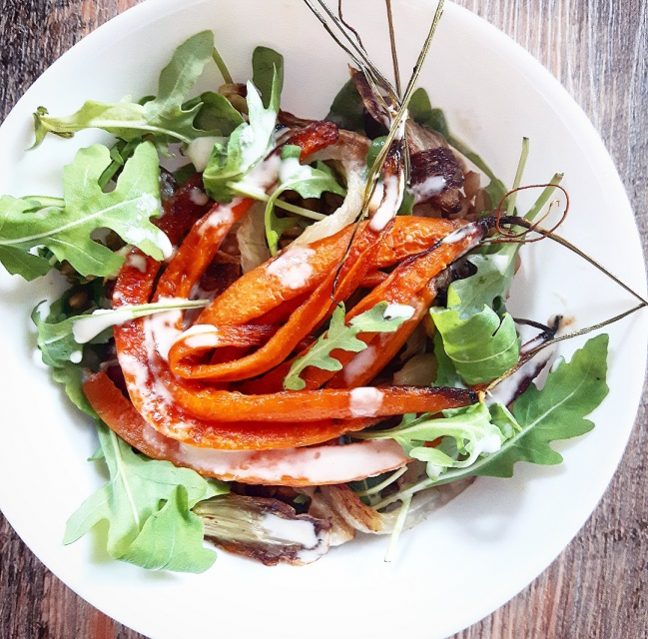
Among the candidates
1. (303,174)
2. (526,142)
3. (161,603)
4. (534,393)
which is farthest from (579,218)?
(161,603)

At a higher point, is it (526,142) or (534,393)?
(526,142)

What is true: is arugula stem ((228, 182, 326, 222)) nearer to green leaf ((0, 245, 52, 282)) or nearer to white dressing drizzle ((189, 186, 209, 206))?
white dressing drizzle ((189, 186, 209, 206))

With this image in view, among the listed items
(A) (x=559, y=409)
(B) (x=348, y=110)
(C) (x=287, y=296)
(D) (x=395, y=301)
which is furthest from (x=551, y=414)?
(B) (x=348, y=110)

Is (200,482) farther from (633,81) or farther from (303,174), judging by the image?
(633,81)

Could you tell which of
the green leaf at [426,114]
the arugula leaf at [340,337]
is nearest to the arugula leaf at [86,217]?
the arugula leaf at [340,337]

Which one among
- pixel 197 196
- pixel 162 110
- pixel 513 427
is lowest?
pixel 513 427

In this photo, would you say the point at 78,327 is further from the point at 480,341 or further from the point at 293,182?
the point at 480,341

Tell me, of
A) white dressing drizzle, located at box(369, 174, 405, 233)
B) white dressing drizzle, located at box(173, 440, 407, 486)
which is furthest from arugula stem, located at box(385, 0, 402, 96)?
white dressing drizzle, located at box(173, 440, 407, 486)
